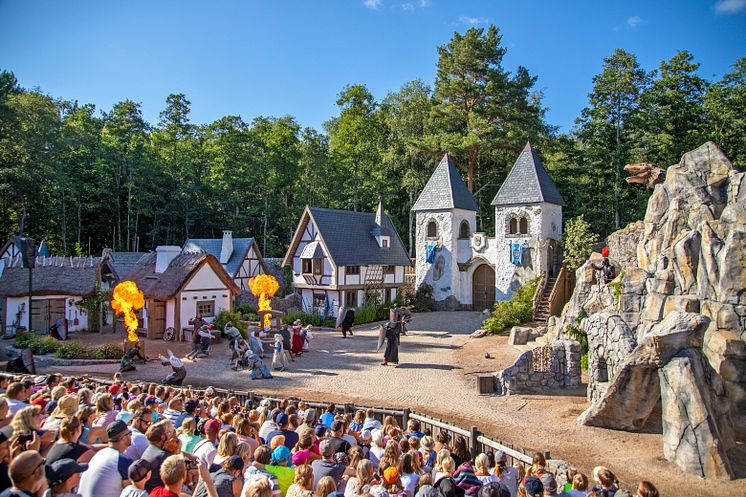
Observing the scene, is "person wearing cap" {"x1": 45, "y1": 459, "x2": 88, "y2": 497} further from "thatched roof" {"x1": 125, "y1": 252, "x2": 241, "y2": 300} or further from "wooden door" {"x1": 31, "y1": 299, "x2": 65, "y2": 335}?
"wooden door" {"x1": 31, "y1": 299, "x2": 65, "y2": 335}

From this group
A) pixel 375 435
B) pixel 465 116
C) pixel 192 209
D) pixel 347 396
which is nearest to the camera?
pixel 375 435

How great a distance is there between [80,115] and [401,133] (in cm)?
3094

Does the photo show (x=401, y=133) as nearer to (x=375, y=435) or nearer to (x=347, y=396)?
(x=347, y=396)

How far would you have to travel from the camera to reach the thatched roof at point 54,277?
80.1ft

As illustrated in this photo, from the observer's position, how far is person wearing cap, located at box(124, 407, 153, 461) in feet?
18.9

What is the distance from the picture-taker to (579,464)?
10.2m

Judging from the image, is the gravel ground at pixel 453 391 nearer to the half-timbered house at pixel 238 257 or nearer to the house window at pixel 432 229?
the house window at pixel 432 229

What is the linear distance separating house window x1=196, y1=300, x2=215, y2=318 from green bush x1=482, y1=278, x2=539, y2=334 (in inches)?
529

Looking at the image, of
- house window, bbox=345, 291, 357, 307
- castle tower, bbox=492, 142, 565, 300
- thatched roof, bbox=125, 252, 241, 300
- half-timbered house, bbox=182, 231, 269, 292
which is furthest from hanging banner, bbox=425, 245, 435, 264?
thatched roof, bbox=125, 252, 241, 300

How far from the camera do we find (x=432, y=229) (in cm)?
3528

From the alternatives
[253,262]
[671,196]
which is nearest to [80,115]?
[253,262]

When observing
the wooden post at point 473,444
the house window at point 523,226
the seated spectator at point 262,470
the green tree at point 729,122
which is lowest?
the wooden post at point 473,444

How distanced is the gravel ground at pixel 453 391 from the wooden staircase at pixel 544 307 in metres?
3.40

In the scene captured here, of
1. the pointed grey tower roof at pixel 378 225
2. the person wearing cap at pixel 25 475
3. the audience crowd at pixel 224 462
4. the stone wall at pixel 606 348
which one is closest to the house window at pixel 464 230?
the pointed grey tower roof at pixel 378 225
